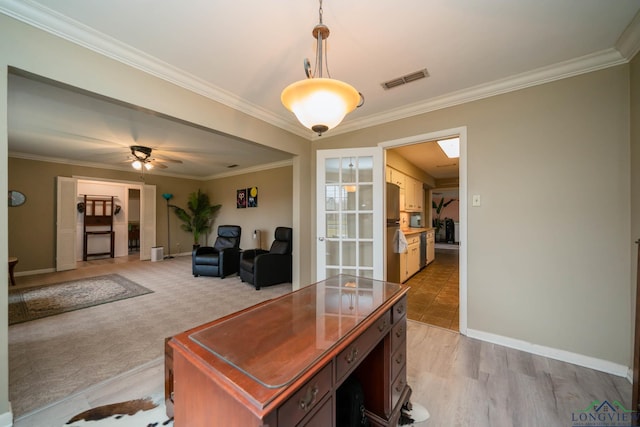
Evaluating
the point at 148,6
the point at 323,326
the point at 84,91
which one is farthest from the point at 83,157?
the point at 323,326

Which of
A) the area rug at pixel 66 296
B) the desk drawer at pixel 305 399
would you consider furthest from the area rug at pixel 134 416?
the area rug at pixel 66 296

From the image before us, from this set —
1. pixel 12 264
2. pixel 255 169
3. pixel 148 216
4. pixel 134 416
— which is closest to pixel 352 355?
pixel 134 416

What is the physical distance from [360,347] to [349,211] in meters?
2.09

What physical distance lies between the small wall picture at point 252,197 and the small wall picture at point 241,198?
0.13 meters

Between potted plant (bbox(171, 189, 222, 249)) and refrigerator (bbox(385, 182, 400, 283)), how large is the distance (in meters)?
5.58

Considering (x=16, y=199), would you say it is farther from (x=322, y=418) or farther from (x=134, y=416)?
(x=322, y=418)

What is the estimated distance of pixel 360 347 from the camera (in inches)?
40.1

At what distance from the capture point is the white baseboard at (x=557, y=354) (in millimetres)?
1816

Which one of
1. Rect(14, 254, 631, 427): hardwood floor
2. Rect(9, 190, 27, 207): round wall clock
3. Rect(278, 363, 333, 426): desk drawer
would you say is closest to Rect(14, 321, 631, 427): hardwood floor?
Rect(14, 254, 631, 427): hardwood floor

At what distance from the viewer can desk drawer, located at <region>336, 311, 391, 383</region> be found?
90 cm

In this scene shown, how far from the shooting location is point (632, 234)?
175 centimetres

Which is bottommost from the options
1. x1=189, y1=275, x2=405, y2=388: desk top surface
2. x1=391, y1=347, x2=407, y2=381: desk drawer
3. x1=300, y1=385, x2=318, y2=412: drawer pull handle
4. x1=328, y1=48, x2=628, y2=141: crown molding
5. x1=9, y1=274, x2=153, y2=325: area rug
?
x1=9, y1=274, x2=153, y2=325: area rug

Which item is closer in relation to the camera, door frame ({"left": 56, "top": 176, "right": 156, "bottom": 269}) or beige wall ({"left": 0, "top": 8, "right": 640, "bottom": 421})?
beige wall ({"left": 0, "top": 8, "right": 640, "bottom": 421})

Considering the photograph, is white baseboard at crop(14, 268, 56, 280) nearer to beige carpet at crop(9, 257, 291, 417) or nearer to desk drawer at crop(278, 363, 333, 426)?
beige carpet at crop(9, 257, 291, 417)
